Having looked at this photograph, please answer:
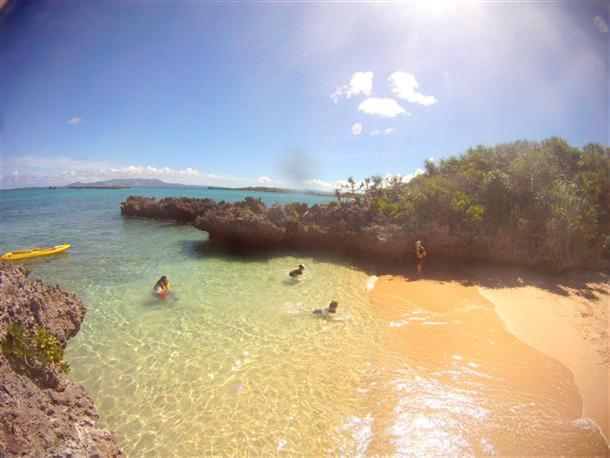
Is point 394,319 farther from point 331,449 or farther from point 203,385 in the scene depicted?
point 203,385

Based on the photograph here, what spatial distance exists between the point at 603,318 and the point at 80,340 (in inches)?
638

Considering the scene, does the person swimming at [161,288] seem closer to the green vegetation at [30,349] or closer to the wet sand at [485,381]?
the green vegetation at [30,349]

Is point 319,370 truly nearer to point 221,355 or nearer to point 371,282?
point 221,355

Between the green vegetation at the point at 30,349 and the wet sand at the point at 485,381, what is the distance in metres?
5.47

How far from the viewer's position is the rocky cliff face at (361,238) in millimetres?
13766

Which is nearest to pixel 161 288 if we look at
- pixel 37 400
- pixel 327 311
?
pixel 327 311

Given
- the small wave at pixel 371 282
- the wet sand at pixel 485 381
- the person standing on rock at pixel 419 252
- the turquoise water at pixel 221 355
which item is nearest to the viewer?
the wet sand at pixel 485 381

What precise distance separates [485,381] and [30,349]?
8.78 m

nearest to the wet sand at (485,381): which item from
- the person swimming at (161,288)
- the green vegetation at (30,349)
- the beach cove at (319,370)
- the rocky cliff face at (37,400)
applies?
the beach cove at (319,370)

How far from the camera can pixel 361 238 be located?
50.6 ft

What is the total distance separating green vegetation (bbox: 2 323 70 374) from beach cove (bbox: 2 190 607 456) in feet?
5.90

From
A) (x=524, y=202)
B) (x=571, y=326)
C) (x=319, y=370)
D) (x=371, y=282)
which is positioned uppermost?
(x=524, y=202)

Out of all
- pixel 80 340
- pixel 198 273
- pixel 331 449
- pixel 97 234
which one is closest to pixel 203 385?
Result: pixel 331 449

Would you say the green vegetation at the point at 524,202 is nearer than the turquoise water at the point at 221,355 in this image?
No
